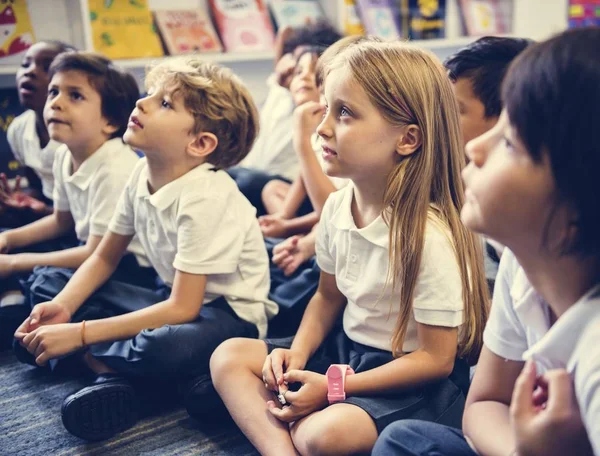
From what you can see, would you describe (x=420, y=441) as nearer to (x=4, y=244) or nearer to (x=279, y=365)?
(x=279, y=365)

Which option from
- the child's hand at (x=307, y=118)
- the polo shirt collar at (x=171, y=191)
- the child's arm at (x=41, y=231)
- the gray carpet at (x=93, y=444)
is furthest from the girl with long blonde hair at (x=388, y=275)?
the child's arm at (x=41, y=231)

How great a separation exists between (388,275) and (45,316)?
694mm

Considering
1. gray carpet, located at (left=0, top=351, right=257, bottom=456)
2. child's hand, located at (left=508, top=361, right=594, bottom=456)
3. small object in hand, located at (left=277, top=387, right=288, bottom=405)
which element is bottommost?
gray carpet, located at (left=0, top=351, right=257, bottom=456)

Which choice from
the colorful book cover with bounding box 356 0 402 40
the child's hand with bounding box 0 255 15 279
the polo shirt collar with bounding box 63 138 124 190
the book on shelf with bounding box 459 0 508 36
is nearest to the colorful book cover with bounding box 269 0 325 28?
the colorful book cover with bounding box 356 0 402 40

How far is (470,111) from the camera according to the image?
51.8 inches

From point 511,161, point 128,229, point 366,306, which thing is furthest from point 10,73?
point 511,161

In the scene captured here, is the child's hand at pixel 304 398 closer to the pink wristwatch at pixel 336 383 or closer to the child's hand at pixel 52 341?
the pink wristwatch at pixel 336 383

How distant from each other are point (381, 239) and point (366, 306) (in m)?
0.11

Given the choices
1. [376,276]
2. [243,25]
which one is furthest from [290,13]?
[376,276]

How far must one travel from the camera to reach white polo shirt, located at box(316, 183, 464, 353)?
959 millimetres

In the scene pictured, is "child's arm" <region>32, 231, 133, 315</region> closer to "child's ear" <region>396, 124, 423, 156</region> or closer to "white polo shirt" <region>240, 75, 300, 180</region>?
"child's ear" <region>396, 124, 423, 156</region>

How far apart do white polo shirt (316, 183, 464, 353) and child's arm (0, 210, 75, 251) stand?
85 cm

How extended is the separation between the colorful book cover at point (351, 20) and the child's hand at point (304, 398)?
2010 mm

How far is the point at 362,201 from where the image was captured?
1.07 m
